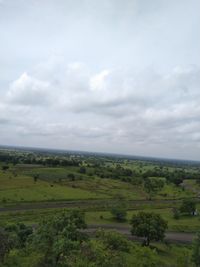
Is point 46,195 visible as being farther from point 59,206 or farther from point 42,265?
point 42,265

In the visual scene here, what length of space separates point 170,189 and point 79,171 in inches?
1936

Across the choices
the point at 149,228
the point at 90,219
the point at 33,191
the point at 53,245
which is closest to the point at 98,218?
the point at 90,219

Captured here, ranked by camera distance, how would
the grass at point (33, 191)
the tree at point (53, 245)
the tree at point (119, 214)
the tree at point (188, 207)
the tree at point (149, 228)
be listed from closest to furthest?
the tree at point (53, 245), the tree at point (149, 228), the tree at point (119, 214), the tree at point (188, 207), the grass at point (33, 191)

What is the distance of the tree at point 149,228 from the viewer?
182 feet

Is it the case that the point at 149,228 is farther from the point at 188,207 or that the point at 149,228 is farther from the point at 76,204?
the point at 76,204

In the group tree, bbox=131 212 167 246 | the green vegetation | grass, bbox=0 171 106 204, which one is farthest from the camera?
grass, bbox=0 171 106 204

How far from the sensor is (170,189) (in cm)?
13475

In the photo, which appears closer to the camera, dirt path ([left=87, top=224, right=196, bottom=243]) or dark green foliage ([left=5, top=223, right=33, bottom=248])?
dark green foliage ([left=5, top=223, right=33, bottom=248])

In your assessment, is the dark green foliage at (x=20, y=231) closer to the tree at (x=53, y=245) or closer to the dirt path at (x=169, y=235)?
the tree at (x=53, y=245)

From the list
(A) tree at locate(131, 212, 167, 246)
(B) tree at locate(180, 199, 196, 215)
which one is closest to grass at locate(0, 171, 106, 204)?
(B) tree at locate(180, 199, 196, 215)

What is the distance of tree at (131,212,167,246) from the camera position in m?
55.6

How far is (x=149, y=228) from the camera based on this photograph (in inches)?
2195

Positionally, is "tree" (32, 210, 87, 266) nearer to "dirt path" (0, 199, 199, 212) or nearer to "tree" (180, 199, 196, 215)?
"dirt path" (0, 199, 199, 212)

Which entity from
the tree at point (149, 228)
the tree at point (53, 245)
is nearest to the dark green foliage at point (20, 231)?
the tree at point (53, 245)
